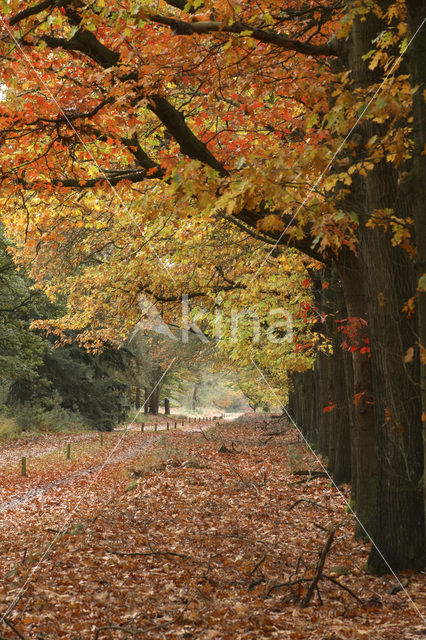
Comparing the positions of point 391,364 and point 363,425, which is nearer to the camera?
point 391,364

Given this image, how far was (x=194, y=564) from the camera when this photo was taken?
7.15 m

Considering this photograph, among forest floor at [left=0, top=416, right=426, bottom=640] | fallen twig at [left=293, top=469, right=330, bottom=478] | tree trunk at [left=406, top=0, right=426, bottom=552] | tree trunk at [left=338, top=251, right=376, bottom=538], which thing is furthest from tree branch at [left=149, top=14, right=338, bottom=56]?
fallen twig at [left=293, top=469, right=330, bottom=478]

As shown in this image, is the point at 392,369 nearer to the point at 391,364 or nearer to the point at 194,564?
the point at 391,364

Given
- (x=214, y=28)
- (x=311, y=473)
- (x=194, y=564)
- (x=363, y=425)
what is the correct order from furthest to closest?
(x=311, y=473) < (x=363, y=425) < (x=194, y=564) < (x=214, y=28)

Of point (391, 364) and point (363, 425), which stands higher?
point (391, 364)

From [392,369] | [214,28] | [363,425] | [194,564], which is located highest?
[214,28]

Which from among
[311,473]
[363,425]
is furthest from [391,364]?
[311,473]

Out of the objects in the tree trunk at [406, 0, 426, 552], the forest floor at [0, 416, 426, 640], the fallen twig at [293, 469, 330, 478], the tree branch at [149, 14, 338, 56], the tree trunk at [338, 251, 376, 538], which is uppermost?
the tree branch at [149, 14, 338, 56]

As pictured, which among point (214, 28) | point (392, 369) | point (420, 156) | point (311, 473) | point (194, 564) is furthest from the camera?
point (311, 473)

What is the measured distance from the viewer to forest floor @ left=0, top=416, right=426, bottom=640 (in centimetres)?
517

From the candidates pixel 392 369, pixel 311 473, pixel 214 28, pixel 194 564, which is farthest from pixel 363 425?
pixel 311 473

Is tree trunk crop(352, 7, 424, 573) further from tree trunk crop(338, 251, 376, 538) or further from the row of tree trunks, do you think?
tree trunk crop(338, 251, 376, 538)

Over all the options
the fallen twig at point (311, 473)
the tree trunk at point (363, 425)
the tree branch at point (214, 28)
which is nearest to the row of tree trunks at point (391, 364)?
the tree trunk at point (363, 425)

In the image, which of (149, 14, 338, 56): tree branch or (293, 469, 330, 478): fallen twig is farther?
(293, 469, 330, 478): fallen twig
